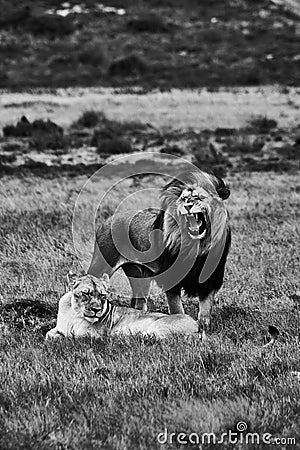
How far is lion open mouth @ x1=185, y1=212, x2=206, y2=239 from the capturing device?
245 inches

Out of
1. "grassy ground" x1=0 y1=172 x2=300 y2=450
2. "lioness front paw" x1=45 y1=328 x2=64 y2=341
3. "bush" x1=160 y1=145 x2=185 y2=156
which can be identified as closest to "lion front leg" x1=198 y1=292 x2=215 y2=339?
"grassy ground" x1=0 y1=172 x2=300 y2=450

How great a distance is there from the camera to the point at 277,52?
Answer: 48812mm

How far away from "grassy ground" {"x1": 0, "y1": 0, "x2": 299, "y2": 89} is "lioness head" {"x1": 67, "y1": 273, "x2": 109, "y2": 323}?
3311 centimetres

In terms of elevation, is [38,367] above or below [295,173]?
above

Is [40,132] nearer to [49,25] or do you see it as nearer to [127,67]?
[127,67]

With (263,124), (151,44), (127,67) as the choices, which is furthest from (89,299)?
(151,44)

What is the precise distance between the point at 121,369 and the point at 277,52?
45.7 meters

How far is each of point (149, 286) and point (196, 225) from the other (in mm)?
1202

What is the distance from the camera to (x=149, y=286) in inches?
285

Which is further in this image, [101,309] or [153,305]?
[153,305]

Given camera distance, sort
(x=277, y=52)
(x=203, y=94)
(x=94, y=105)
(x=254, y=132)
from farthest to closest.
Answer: (x=277, y=52), (x=203, y=94), (x=94, y=105), (x=254, y=132)

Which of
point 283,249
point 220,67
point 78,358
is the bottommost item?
point 220,67

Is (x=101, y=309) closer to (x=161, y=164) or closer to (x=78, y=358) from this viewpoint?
(x=78, y=358)

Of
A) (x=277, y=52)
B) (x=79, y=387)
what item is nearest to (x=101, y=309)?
(x=79, y=387)
